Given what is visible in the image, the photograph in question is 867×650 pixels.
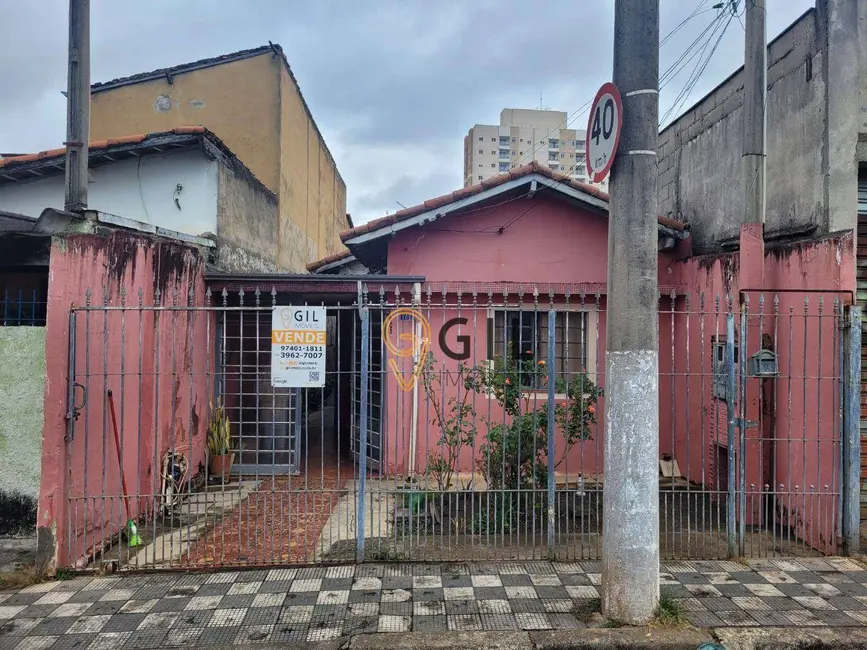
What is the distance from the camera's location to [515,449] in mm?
6000

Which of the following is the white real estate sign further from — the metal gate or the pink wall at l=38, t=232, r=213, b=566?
the pink wall at l=38, t=232, r=213, b=566

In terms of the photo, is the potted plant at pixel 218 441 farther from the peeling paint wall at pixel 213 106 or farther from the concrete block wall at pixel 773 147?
the concrete block wall at pixel 773 147

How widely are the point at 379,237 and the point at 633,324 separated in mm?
4954

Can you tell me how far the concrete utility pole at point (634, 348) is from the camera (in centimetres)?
400

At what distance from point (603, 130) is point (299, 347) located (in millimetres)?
3098

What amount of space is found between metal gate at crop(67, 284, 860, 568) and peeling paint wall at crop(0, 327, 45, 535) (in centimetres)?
30

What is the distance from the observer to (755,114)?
6.09m

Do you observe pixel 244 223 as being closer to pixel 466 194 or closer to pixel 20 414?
pixel 466 194

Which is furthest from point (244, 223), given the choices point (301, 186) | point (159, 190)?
point (301, 186)

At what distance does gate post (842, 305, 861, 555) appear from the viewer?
5238mm

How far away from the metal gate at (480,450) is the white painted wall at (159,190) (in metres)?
1.93

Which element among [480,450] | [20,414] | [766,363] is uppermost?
[766,363]

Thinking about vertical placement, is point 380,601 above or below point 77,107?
below

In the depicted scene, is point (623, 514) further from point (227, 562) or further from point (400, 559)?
point (227, 562)
